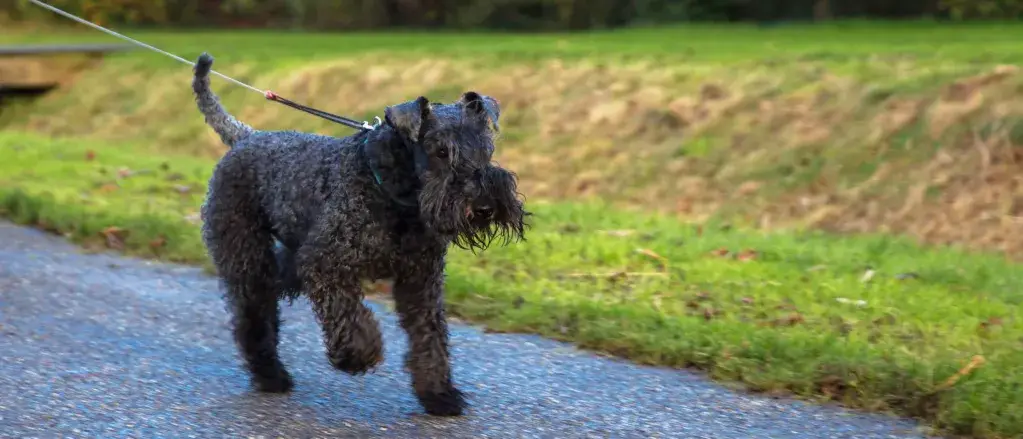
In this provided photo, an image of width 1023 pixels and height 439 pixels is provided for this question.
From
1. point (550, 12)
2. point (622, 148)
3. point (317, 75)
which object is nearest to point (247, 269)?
point (622, 148)

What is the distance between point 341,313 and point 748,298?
347 centimetres

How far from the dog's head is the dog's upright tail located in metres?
1.67

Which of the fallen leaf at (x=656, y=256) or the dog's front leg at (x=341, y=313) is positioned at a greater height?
the dog's front leg at (x=341, y=313)

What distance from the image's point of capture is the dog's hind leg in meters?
6.57

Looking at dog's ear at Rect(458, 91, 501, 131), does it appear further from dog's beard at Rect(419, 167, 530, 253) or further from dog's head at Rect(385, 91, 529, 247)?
dog's beard at Rect(419, 167, 530, 253)

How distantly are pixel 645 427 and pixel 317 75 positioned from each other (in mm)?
15114

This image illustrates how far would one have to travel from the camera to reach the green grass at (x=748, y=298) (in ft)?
21.2

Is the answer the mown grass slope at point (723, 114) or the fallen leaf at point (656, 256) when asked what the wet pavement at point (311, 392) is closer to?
the fallen leaf at point (656, 256)

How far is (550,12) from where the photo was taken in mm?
28203

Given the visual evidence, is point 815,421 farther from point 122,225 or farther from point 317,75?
point 317,75

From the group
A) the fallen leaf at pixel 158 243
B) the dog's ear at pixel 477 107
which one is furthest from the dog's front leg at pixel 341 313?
the fallen leaf at pixel 158 243

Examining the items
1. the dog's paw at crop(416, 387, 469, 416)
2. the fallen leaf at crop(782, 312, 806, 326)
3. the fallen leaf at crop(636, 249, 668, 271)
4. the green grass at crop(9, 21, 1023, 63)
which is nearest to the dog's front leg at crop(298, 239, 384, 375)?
the dog's paw at crop(416, 387, 469, 416)

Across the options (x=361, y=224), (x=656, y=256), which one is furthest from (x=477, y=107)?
(x=656, y=256)

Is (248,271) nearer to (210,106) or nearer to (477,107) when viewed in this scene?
(210,106)
